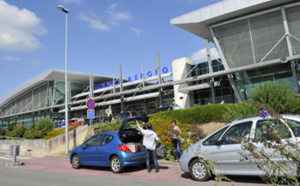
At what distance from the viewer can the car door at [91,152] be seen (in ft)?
30.8

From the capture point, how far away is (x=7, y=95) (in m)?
62.3

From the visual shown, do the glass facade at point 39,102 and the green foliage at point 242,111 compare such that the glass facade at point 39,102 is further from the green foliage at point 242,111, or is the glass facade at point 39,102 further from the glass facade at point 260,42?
the green foliage at point 242,111

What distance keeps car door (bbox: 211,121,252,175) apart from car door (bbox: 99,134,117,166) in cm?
410

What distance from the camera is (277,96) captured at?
461 inches

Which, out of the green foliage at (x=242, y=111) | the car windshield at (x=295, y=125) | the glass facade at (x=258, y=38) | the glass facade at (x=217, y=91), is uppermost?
the glass facade at (x=258, y=38)

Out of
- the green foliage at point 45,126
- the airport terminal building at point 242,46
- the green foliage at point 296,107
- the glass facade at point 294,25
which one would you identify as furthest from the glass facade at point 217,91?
the green foliage at point 45,126

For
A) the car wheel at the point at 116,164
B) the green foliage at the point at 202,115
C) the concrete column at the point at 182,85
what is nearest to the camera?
the car wheel at the point at 116,164

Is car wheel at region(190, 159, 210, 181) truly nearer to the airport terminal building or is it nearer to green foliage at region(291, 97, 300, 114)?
green foliage at region(291, 97, 300, 114)

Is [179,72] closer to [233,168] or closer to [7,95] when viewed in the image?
[233,168]

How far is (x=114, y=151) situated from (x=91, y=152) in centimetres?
138

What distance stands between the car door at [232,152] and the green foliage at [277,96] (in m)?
6.14

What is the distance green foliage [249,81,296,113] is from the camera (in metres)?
11.5

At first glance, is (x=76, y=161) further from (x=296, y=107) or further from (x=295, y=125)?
(x=296, y=107)

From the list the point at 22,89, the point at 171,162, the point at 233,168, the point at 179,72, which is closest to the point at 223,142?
the point at 233,168
